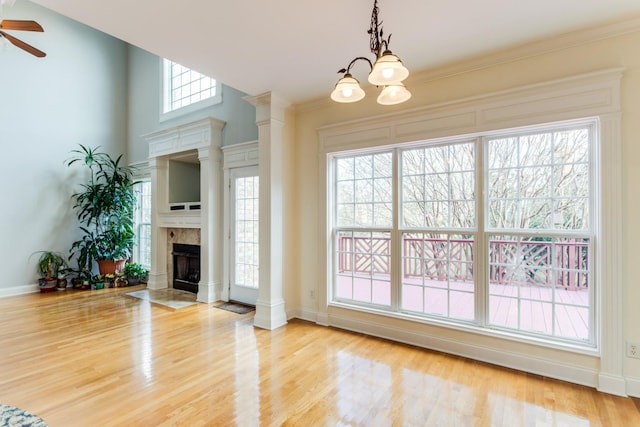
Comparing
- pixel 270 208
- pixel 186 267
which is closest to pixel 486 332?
pixel 270 208

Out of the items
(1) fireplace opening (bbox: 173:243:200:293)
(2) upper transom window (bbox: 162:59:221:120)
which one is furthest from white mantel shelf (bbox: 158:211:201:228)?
(2) upper transom window (bbox: 162:59:221:120)

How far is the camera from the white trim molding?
2.33 meters

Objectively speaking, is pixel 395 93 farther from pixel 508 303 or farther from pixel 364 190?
pixel 508 303

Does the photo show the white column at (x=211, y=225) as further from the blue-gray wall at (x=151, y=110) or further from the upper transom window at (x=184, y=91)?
the upper transom window at (x=184, y=91)

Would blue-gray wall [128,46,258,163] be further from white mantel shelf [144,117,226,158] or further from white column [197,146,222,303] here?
white column [197,146,222,303]

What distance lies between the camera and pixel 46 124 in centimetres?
555

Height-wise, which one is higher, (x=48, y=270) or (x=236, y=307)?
(x=48, y=270)

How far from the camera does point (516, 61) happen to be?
2.71 m

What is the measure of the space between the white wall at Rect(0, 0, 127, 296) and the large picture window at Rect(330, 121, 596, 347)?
5.58 metres

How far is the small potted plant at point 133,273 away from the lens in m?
5.97

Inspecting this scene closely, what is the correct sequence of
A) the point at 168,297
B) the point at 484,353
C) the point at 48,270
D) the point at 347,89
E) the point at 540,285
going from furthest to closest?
the point at 48,270 < the point at 168,297 < the point at 484,353 < the point at 540,285 < the point at 347,89

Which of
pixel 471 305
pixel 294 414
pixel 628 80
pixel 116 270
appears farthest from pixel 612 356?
pixel 116 270

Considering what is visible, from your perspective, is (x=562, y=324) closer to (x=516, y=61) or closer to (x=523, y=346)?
(x=523, y=346)

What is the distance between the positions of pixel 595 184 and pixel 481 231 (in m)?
0.92
